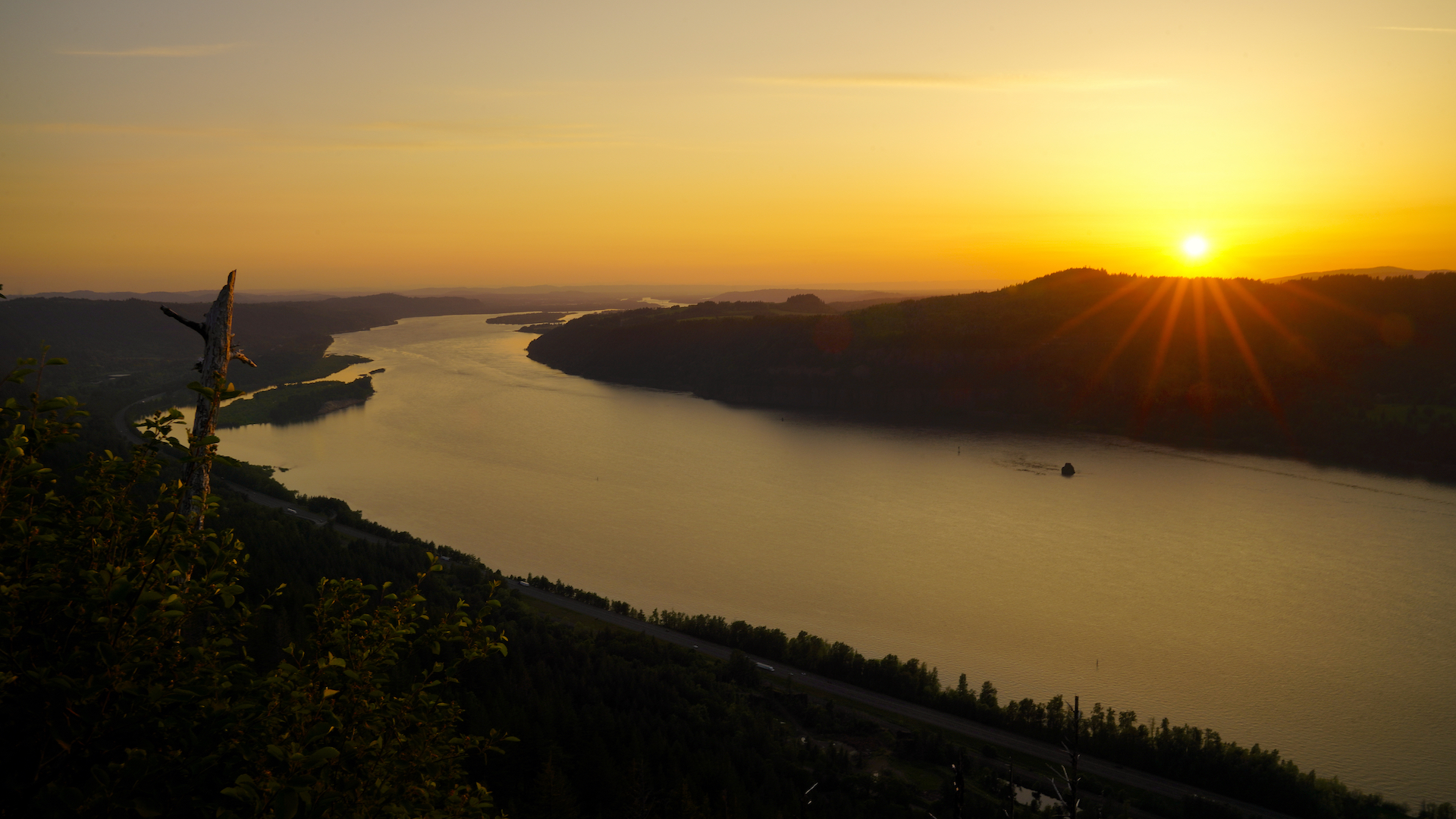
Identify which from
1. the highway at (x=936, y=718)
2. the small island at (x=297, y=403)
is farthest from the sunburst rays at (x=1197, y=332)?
the small island at (x=297, y=403)

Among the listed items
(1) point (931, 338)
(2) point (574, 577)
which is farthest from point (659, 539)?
(1) point (931, 338)

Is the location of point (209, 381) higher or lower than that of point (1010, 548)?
higher

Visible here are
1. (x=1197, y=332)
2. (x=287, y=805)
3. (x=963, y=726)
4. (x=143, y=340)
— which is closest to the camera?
(x=287, y=805)

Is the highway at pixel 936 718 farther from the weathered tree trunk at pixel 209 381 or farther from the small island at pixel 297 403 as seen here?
the small island at pixel 297 403

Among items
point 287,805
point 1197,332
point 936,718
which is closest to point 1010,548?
point 936,718

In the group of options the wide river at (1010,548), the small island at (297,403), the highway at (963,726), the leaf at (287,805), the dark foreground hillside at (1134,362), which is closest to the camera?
the leaf at (287,805)

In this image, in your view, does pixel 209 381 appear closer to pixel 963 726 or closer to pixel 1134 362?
pixel 963 726

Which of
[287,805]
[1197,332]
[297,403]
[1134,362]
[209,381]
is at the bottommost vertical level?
[297,403]

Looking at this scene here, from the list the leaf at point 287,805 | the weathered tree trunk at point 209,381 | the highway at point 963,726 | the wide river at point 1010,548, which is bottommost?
the highway at point 963,726
